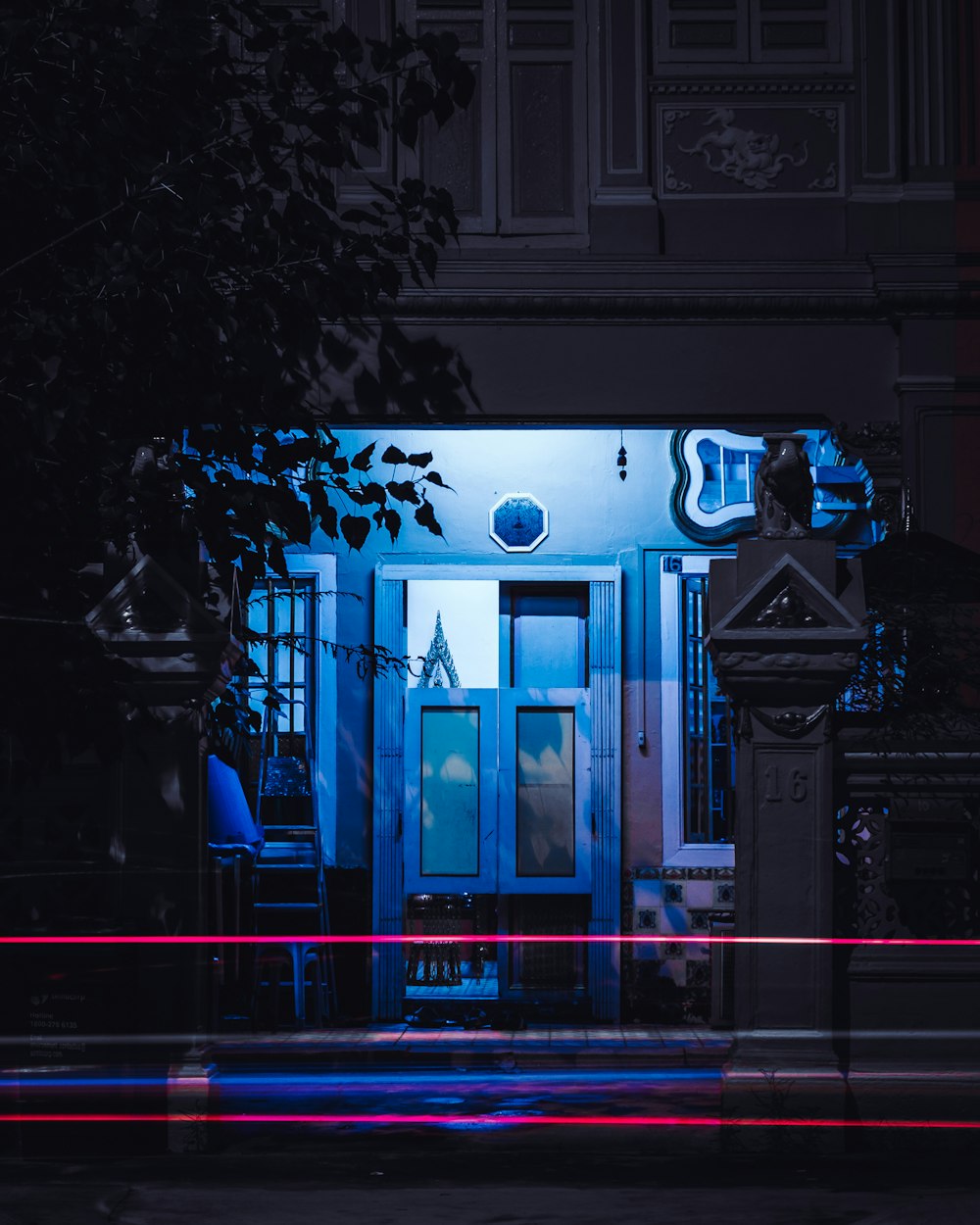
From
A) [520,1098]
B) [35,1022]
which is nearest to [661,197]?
[520,1098]

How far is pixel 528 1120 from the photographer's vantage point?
9.20m

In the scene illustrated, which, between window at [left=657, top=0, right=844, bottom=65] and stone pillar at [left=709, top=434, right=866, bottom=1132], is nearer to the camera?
stone pillar at [left=709, top=434, right=866, bottom=1132]

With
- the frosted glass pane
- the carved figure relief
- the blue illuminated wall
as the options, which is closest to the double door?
the frosted glass pane

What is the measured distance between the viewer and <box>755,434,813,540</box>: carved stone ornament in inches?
336

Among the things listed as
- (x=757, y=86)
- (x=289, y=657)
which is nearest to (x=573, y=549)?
(x=289, y=657)

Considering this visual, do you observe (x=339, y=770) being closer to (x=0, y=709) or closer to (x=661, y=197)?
(x=661, y=197)

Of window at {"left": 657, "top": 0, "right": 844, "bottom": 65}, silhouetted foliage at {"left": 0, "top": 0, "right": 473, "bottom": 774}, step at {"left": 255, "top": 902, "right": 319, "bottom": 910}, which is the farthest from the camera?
step at {"left": 255, "top": 902, "right": 319, "bottom": 910}

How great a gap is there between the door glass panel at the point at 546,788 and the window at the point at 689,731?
681mm

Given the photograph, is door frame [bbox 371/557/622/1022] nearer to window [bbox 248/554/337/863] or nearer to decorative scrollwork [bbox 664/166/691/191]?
window [bbox 248/554/337/863]

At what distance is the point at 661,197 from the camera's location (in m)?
11.6

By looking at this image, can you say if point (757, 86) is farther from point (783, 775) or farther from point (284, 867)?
point (284, 867)

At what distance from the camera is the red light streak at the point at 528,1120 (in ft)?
26.5

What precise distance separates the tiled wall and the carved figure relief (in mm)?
4732

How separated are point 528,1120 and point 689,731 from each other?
A: 4457mm
